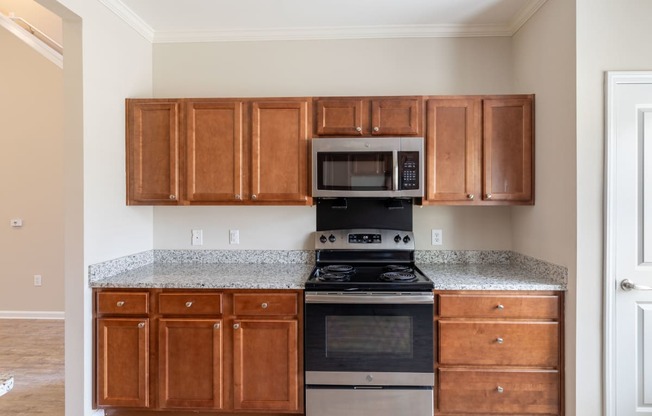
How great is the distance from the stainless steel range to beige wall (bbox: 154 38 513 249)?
78 cm

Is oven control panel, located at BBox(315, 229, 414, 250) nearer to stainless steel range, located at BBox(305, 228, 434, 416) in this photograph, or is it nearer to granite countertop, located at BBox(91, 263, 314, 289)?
granite countertop, located at BBox(91, 263, 314, 289)

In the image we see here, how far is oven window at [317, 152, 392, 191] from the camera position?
99.0 inches

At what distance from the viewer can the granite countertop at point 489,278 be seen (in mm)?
2200

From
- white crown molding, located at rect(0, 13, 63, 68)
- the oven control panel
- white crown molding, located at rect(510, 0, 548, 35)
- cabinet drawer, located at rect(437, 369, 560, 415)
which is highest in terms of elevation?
white crown molding, located at rect(0, 13, 63, 68)

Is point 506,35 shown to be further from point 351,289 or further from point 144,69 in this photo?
point 144,69

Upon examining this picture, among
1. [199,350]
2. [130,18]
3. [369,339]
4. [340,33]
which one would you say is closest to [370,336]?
[369,339]

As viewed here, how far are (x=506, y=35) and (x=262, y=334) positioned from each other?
9.59 ft

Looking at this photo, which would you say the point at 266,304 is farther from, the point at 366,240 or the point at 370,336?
the point at 366,240

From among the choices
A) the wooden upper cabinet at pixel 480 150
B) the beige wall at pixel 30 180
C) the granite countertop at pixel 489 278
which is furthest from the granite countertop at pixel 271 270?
the beige wall at pixel 30 180

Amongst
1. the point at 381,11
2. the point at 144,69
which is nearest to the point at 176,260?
the point at 144,69

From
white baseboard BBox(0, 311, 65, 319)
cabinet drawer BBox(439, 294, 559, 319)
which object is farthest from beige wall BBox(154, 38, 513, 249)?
white baseboard BBox(0, 311, 65, 319)

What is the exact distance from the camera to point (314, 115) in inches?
102

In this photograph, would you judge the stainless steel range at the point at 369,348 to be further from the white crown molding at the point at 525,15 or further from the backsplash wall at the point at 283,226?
the white crown molding at the point at 525,15

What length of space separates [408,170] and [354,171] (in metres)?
0.38
